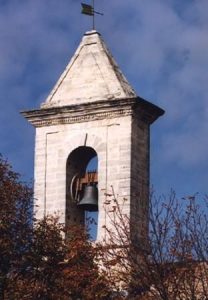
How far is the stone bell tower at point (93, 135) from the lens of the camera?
187 ft

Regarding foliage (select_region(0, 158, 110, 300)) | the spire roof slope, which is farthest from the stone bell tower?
foliage (select_region(0, 158, 110, 300))

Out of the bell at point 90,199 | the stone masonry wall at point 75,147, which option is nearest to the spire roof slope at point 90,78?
the stone masonry wall at point 75,147

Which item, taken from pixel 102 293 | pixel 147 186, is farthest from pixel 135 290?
pixel 147 186

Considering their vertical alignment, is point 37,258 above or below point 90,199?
below

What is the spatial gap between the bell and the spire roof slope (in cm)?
255

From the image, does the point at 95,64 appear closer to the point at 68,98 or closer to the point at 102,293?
the point at 68,98

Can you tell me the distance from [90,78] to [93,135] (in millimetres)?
1800

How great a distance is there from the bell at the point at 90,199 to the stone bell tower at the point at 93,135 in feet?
0.97

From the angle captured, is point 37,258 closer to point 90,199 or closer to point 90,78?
point 90,199

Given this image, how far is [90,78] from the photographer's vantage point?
2303 inches

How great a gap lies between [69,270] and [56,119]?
21.0 feet

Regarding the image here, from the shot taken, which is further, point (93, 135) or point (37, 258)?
point (93, 135)

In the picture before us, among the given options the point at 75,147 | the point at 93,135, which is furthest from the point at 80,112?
the point at 75,147

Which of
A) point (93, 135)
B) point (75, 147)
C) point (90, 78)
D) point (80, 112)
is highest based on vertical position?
point (90, 78)
